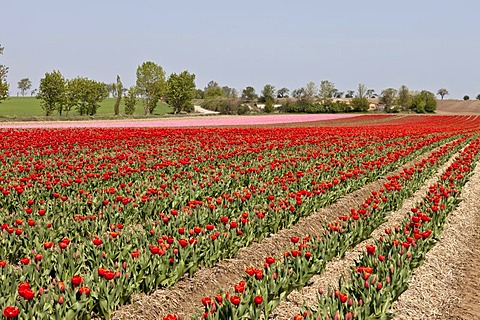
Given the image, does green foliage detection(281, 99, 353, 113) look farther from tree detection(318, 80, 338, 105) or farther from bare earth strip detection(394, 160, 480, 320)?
bare earth strip detection(394, 160, 480, 320)

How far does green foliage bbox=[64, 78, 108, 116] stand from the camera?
289 ft

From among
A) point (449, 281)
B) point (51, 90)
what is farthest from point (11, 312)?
point (51, 90)

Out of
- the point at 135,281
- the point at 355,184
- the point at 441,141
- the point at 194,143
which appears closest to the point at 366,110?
the point at 441,141

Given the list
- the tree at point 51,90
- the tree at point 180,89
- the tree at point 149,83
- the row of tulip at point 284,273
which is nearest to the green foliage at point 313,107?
the tree at point 180,89

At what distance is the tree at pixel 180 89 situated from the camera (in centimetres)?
10050

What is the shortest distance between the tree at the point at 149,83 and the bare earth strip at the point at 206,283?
8969 centimetres

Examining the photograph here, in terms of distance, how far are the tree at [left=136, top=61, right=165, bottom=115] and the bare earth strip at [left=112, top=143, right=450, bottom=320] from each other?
8969 cm

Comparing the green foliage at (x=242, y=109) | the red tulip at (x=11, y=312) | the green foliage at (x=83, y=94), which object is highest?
the green foliage at (x=83, y=94)

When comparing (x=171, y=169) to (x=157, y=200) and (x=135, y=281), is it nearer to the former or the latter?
(x=157, y=200)

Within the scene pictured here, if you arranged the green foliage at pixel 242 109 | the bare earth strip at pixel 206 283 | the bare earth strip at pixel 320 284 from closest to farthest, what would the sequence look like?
the bare earth strip at pixel 206 283 → the bare earth strip at pixel 320 284 → the green foliage at pixel 242 109

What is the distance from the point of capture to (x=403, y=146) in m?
21.7

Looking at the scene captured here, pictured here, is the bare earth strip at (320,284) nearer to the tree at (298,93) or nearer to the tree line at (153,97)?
the tree line at (153,97)

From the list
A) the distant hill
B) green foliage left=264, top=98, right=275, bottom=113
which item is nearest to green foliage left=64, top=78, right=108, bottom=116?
green foliage left=264, top=98, right=275, bottom=113

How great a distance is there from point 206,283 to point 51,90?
84821 mm
